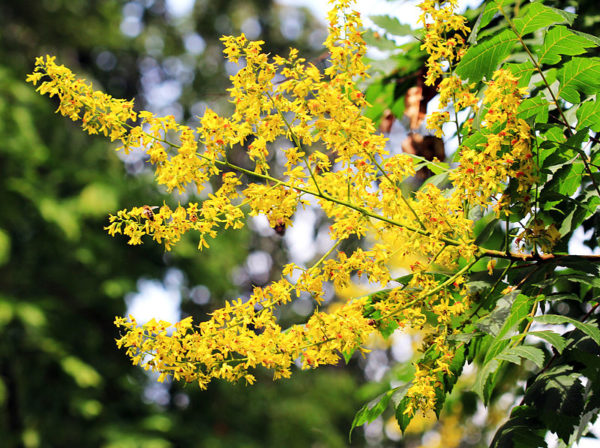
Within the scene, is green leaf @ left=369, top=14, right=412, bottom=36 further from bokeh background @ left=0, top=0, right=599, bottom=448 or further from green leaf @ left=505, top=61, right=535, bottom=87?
bokeh background @ left=0, top=0, right=599, bottom=448

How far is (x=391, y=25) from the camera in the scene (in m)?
2.77

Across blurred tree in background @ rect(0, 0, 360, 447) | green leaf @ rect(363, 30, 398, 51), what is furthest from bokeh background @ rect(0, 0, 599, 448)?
green leaf @ rect(363, 30, 398, 51)

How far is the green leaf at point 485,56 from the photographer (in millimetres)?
1507

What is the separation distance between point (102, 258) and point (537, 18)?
10.8m

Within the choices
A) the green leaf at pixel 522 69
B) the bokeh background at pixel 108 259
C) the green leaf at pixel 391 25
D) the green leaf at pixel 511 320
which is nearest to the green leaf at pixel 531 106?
the green leaf at pixel 522 69

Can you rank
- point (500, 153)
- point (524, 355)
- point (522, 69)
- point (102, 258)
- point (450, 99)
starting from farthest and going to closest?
point (102, 258) < point (450, 99) < point (522, 69) < point (500, 153) < point (524, 355)

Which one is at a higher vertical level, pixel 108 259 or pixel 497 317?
pixel 497 317

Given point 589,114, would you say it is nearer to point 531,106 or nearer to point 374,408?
point 531,106

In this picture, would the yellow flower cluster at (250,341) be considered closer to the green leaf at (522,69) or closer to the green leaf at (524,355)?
the green leaf at (524,355)

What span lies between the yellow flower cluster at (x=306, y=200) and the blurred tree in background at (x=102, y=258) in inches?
334

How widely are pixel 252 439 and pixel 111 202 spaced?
564 centimetres

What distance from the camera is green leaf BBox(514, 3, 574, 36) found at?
143 cm

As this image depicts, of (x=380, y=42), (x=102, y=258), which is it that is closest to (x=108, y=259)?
(x=102, y=258)

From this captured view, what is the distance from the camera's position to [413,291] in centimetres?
154
